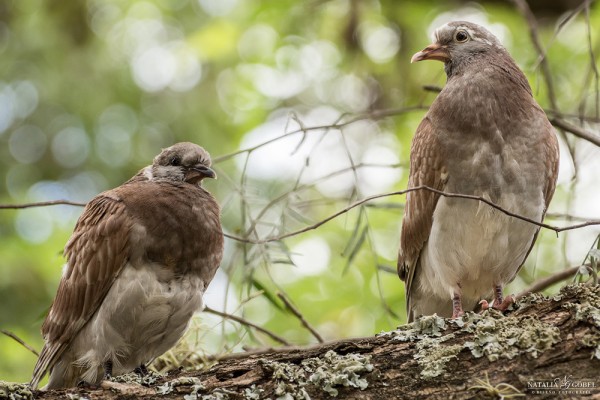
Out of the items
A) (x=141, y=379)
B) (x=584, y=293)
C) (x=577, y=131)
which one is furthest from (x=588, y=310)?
(x=577, y=131)

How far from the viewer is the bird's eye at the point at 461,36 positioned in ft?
18.5

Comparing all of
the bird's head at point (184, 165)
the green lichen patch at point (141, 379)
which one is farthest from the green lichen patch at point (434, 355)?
the bird's head at point (184, 165)

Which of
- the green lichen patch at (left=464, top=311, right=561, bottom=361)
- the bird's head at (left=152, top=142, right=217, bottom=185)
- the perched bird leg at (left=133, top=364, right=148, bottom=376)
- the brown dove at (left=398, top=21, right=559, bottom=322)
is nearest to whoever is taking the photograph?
the green lichen patch at (left=464, top=311, right=561, bottom=361)

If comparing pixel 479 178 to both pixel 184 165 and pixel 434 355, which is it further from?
pixel 184 165

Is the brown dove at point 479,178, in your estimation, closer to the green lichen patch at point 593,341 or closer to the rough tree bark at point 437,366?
the rough tree bark at point 437,366

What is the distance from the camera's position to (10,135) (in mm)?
11164

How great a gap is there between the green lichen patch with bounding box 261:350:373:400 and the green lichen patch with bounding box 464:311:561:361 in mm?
480

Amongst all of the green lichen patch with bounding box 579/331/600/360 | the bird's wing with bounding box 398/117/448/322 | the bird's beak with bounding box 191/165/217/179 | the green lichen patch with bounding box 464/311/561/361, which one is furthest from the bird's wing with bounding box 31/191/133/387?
the green lichen patch with bounding box 579/331/600/360

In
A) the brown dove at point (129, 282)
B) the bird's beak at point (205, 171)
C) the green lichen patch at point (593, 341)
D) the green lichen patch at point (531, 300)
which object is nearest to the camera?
the green lichen patch at point (593, 341)

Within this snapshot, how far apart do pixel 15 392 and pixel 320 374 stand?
4.19 ft

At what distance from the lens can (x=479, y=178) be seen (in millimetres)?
4934

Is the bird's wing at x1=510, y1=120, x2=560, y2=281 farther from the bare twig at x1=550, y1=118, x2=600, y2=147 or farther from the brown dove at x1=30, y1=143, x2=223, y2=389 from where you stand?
the brown dove at x1=30, y1=143, x2=223, y2=389

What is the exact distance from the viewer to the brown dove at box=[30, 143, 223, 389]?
478 centimetres

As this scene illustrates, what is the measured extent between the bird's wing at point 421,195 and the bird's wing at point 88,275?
1791mm
